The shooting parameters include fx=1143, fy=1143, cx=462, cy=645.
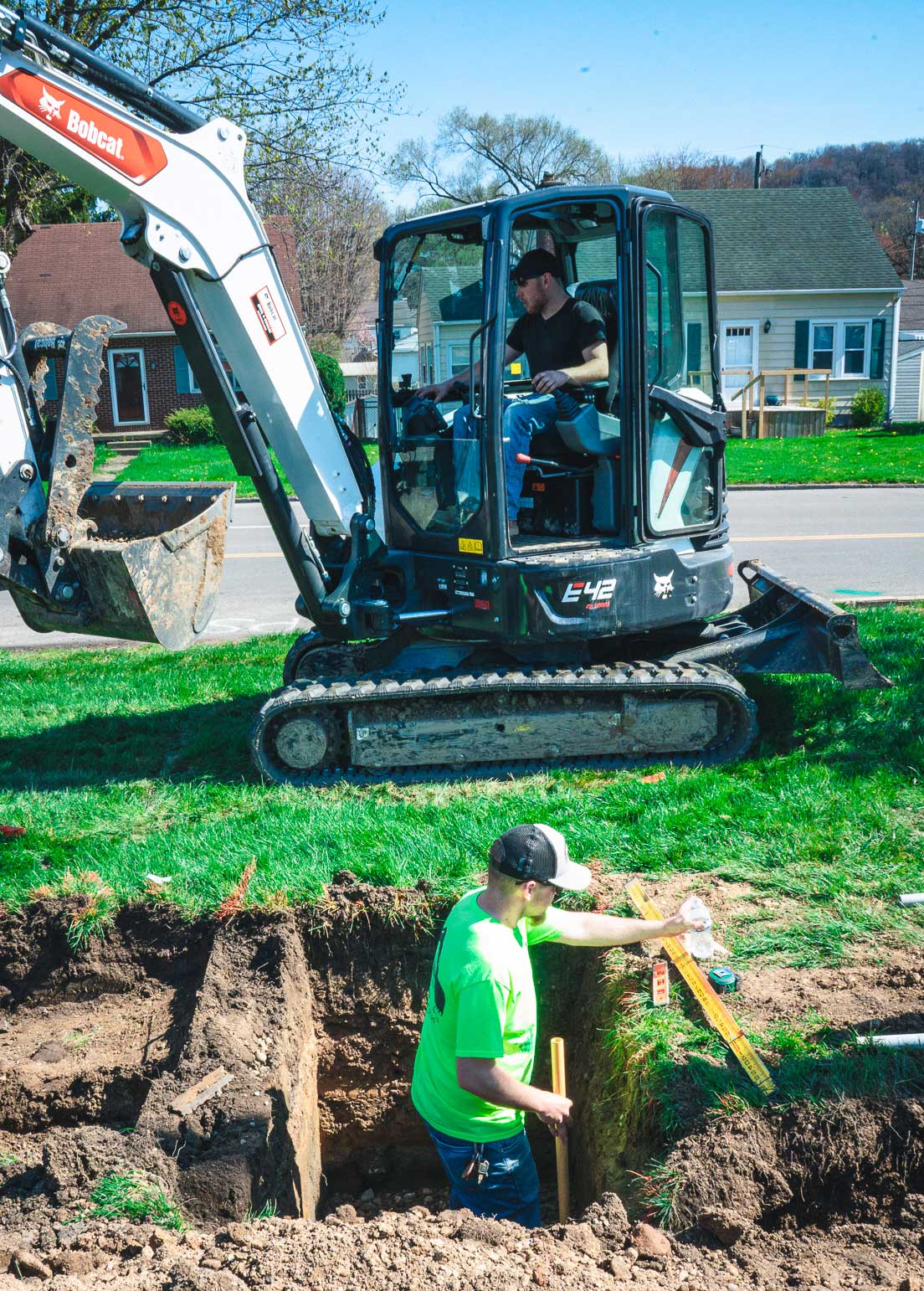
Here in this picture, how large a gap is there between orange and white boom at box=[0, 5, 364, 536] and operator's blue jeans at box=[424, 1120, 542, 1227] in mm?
4019

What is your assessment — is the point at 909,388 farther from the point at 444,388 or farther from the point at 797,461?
the point at 444,388

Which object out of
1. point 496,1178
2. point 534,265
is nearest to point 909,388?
point 534,265

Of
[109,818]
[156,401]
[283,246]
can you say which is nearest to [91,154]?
[109,818]

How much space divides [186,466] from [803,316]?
61.4 feet

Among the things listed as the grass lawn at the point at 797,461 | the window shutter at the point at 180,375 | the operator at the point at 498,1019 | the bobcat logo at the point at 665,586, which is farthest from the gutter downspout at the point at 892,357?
the operator at the point at 498,1019

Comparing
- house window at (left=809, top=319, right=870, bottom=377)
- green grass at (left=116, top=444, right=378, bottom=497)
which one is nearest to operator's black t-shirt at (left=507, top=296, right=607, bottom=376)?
green grass at (left=116, top=444, right=378, bottom=497)

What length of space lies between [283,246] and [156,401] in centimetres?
652

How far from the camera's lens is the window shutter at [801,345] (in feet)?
107

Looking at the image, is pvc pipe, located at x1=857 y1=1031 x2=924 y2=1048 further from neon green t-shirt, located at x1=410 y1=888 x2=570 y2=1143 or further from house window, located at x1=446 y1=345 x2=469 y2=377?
house window, located at x1=446 y1=345 x2=469 y2=377

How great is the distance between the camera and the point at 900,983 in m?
4.48

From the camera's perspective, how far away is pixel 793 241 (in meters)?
33.4

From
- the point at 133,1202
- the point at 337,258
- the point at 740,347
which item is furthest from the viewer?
the point at 337,258

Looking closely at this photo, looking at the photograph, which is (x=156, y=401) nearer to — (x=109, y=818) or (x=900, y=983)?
(x=109, y=818)

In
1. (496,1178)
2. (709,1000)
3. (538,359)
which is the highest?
(538,359)
